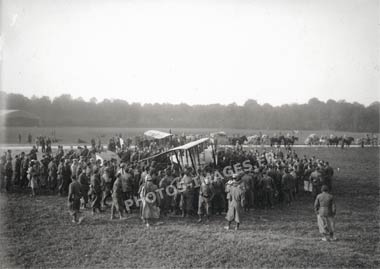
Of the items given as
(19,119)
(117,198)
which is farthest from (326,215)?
(19,119)

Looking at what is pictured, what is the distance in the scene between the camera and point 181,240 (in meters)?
9.60

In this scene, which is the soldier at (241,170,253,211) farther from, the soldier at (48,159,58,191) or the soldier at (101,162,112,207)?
the soldier at (48,159,58,191)

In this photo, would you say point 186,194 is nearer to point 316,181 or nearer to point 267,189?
point 267,189

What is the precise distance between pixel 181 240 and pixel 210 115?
7147 cm

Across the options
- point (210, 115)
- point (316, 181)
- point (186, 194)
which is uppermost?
point (210, 115)

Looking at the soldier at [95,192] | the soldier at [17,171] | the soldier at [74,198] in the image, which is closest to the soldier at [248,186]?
the soldier at [95,192]

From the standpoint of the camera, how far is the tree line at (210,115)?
6744 centimetres

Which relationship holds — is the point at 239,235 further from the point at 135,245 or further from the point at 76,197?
the point at 76,197

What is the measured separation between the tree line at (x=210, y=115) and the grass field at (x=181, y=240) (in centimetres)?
5553

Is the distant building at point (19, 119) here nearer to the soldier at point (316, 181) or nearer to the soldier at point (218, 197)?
the soldier at point (218, 197)

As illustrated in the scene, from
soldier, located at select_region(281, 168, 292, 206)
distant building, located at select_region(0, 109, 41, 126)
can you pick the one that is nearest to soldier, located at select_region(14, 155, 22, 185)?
soldier, located at select_region(281, 168, 292, 206)

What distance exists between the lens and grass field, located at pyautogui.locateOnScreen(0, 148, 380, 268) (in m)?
8.19

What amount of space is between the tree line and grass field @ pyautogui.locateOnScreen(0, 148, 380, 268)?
55.5 metres

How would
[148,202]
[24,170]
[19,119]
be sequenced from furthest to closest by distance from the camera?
[19,119]
[24,170]
[148,202]
